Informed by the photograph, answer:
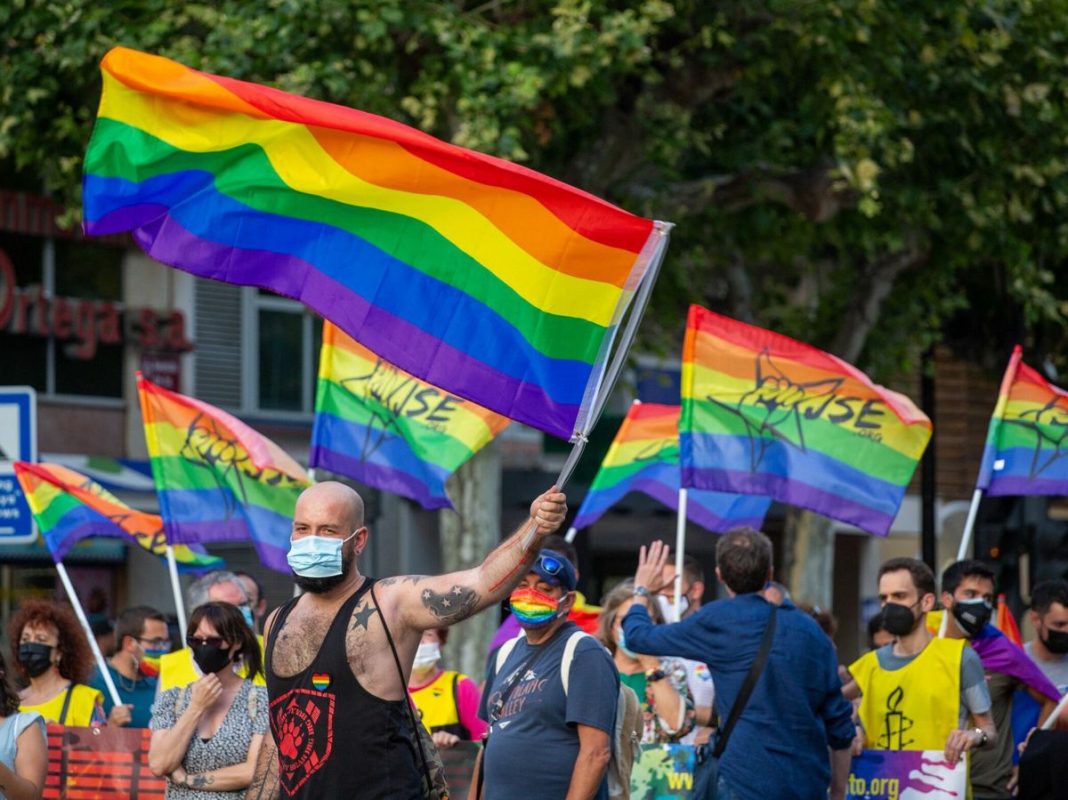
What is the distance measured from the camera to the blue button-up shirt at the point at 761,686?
787 cm

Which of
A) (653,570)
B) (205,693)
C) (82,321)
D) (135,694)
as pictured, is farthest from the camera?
(82,321)

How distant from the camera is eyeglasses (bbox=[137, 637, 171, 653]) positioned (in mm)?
11078

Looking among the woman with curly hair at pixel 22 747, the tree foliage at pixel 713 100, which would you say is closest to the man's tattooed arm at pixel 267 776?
the woman with curly hair at pixel 22 747

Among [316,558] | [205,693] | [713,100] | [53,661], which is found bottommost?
[53,661]

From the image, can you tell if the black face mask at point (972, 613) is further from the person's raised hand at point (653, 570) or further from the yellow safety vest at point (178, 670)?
the yellow safety vest at point (178, 670)

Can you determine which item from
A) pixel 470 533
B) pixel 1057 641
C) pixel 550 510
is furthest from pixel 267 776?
pixel 470 533

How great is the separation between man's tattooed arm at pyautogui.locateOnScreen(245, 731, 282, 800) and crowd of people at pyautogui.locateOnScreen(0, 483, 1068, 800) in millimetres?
11

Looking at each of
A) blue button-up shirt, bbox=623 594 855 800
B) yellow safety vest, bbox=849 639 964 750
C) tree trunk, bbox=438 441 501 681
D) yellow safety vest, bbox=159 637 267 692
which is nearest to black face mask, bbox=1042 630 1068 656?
yellow safety vest, bbox=849 639 964 750

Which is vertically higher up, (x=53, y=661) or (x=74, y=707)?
(x=53, y=661)

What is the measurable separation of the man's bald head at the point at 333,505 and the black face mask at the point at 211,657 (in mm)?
1880

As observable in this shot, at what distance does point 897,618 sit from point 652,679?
1100 mm

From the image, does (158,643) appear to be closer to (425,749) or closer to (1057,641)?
(1057,641)

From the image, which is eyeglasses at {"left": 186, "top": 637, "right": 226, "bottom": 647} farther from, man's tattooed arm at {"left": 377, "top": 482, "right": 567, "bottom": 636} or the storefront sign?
the storefront sign

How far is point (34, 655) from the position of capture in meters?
8.86
